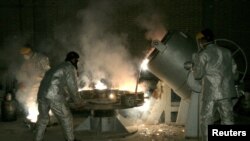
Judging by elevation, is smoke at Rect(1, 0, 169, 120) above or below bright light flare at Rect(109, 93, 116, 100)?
above

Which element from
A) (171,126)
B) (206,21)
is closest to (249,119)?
(171,126)

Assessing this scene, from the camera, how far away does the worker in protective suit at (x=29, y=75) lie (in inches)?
419

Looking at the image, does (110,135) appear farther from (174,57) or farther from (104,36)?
(104,36)

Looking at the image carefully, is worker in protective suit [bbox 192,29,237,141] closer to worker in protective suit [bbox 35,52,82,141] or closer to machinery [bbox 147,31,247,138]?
machinery [bbox 147,31,247,138]

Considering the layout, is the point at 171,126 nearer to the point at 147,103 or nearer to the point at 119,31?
the point at 147,103

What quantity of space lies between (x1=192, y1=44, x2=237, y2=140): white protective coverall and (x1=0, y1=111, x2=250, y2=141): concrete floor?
69.9 inches

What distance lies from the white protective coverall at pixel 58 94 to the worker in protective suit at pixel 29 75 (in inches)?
94.5

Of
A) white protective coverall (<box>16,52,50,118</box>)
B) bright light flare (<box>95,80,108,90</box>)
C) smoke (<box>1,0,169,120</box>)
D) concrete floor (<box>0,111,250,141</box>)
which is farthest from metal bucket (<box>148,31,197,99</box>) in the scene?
smoke (<box>1,0,169,120</box>)

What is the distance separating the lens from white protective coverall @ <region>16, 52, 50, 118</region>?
34.9 ft

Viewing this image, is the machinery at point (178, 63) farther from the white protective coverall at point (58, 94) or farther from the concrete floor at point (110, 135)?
the white protective coverall at point (58, 94)

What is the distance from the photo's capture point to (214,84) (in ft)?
25.0

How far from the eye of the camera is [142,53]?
42.5 ft

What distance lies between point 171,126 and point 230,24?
4.62m

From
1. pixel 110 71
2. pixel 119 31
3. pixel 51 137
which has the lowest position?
pixel 51 137
